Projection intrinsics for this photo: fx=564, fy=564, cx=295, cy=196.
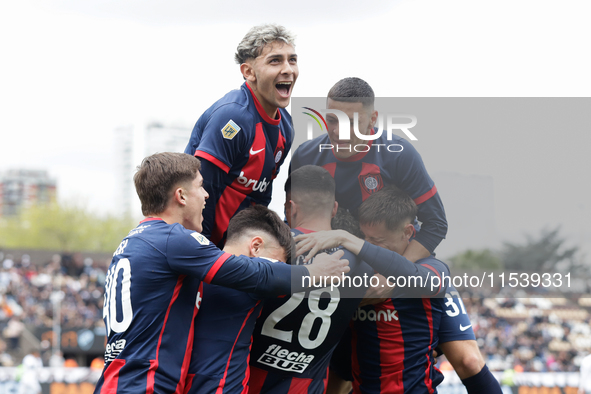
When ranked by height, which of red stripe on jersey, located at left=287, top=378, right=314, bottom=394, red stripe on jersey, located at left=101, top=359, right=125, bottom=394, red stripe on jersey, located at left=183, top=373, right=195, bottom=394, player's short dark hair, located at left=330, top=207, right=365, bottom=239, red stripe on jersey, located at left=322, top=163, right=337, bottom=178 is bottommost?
red stripe on jersey, located at left=287, top=378, right=314, bottom=394

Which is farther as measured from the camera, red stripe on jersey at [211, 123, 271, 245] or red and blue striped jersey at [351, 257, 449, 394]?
red and blue striped jersey at [351, 257, 449, 394]

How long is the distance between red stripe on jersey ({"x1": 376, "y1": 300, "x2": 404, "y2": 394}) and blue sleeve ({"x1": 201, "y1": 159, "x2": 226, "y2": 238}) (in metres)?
1.37

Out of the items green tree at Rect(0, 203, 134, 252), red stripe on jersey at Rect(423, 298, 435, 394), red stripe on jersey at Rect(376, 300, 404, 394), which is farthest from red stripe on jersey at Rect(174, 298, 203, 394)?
green tree at Rect(0, 203, 134, 252)

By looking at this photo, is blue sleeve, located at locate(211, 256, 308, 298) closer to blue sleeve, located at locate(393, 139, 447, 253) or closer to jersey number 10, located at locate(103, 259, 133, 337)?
jersey number 10, located at locate(103, 259, 133, 337)

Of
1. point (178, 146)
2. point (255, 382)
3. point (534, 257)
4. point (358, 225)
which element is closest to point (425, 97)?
point (358, 225)

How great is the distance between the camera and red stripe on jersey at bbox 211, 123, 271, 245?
4.03m

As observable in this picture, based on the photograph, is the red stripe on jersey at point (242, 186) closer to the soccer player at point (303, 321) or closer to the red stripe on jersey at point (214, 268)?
the soccer player at point (303, 321)

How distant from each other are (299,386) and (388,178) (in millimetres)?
1643

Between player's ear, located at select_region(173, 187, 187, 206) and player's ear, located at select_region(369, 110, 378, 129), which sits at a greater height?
player's ear, located at select_region(369, 110, 378, 129)

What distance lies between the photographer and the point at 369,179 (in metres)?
4.28

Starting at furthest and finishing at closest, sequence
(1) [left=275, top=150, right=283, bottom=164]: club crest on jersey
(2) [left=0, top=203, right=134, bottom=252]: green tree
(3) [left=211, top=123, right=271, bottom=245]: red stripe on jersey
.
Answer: (2) [left=0, top=203, right=134, bottom=252]: green tree, (1) [left=275, top=150, right=283, bottom=164]: club crest on jersey, (3) [left=211, top=123, right=271, bottom=245]: red stripe on jersey

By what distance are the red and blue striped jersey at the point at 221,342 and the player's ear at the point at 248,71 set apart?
1.46 metres

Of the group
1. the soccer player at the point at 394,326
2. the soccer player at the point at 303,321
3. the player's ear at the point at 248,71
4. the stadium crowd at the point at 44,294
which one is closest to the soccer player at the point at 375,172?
the soccer player at the point at 394,326

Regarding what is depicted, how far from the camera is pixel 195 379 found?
3264 millimetres
